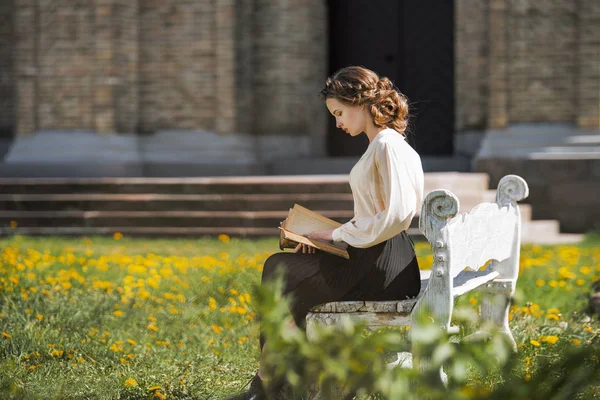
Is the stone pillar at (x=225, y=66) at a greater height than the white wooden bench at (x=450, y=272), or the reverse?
the stone pillar at (x=225, y=66)

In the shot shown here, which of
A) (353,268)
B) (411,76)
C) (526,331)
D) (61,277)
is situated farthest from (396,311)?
(411,76)

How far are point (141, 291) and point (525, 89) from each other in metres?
7.84

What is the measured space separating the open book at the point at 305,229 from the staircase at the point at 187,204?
269 inches

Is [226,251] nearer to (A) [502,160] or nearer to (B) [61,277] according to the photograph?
(B) [61,277]

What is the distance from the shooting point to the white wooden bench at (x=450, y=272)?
3.59 metres

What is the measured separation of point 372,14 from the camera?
47.3 ft

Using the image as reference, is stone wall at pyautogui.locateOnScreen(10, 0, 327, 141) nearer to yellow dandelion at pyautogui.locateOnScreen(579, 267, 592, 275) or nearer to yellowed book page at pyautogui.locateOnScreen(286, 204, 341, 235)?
yellow dandelion at pyautogui.locateOnScreen(579, 267, 592, 275)

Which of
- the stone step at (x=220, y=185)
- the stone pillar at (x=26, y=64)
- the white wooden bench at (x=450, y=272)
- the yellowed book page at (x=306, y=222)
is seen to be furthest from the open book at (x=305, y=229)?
the stone pillar at (x=26, y=64)

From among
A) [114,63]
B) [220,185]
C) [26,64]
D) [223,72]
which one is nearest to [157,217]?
[220,185]

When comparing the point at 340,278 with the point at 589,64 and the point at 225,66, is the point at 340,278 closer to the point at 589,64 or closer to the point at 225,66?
the point at 589,64

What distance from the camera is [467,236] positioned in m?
4.04

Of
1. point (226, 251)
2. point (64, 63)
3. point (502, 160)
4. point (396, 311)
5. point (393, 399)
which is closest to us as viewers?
point (393, 399)

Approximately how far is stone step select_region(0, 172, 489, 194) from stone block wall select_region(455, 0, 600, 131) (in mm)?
1373

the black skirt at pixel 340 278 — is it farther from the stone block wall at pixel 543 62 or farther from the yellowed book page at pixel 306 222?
the stone block wall at pixel 543 62
